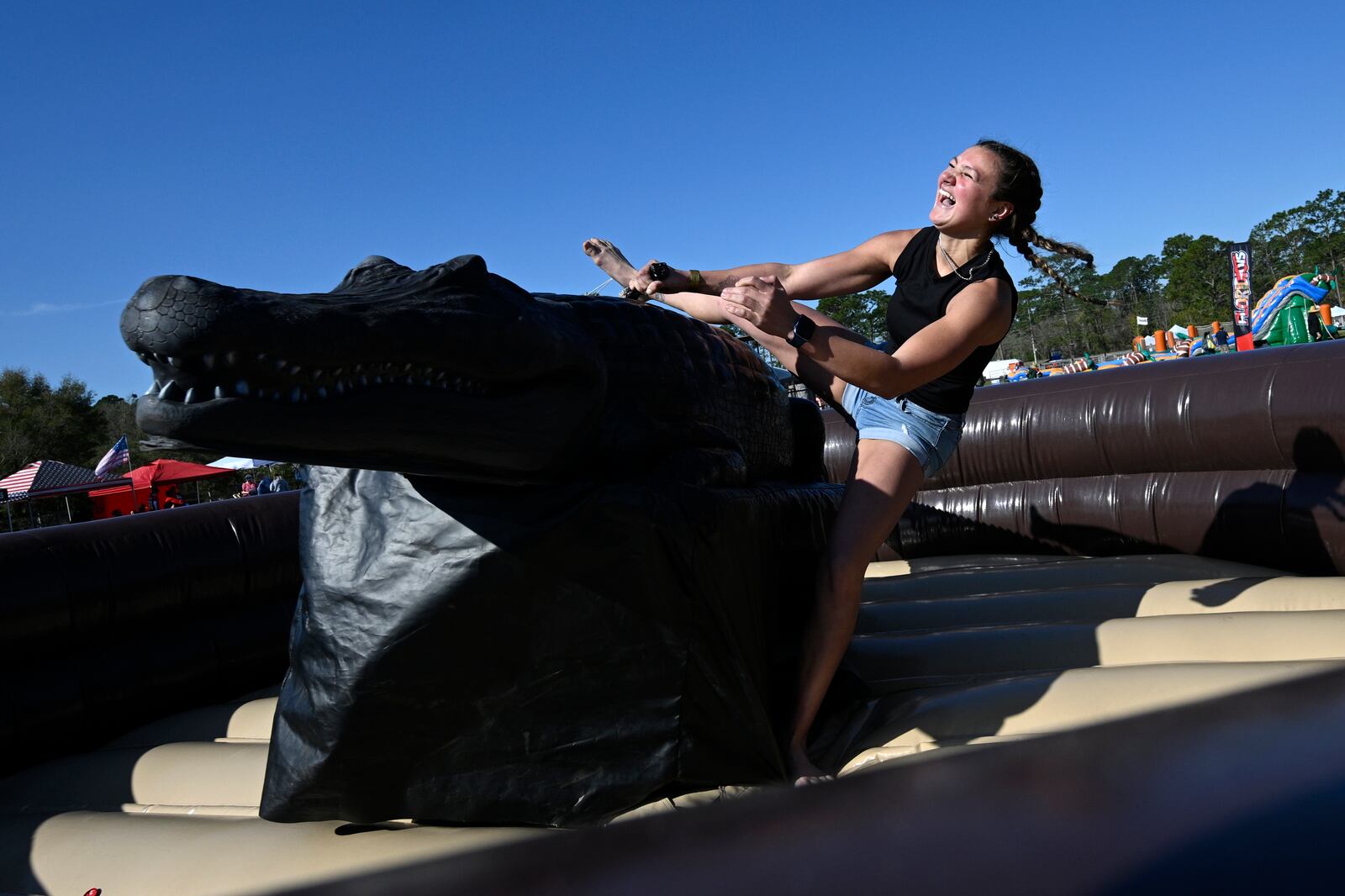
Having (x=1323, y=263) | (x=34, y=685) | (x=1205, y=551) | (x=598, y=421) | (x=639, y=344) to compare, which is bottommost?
(x=1205, y=551)

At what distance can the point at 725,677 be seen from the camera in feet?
5.35

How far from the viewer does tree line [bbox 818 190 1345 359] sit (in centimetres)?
5141

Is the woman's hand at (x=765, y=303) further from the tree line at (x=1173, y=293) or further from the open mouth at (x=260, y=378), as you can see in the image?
the tree line at (x=1173, y=293)

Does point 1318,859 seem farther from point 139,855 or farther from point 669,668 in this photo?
point 139,855

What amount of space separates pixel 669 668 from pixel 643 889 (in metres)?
1.36

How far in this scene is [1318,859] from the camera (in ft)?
0.72

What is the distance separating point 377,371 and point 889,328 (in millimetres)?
1357

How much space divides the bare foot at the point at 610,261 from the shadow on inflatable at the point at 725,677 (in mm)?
600

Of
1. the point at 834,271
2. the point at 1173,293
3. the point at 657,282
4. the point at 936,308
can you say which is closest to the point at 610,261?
the point at 657,282

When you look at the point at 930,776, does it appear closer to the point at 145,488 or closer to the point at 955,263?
the point at 955,263

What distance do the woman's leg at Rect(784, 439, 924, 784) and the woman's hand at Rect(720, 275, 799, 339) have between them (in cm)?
45

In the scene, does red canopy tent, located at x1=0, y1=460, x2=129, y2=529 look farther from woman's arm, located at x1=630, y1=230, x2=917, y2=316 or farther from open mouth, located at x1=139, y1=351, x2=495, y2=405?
open mouth, located at x1=139, y1=351, x2=495, y2=405

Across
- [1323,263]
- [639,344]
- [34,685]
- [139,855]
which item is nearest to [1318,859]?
[639,344]

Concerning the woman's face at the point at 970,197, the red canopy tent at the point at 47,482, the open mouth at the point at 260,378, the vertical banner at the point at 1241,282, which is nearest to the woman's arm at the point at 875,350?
the woman's face at the point at 970,197
